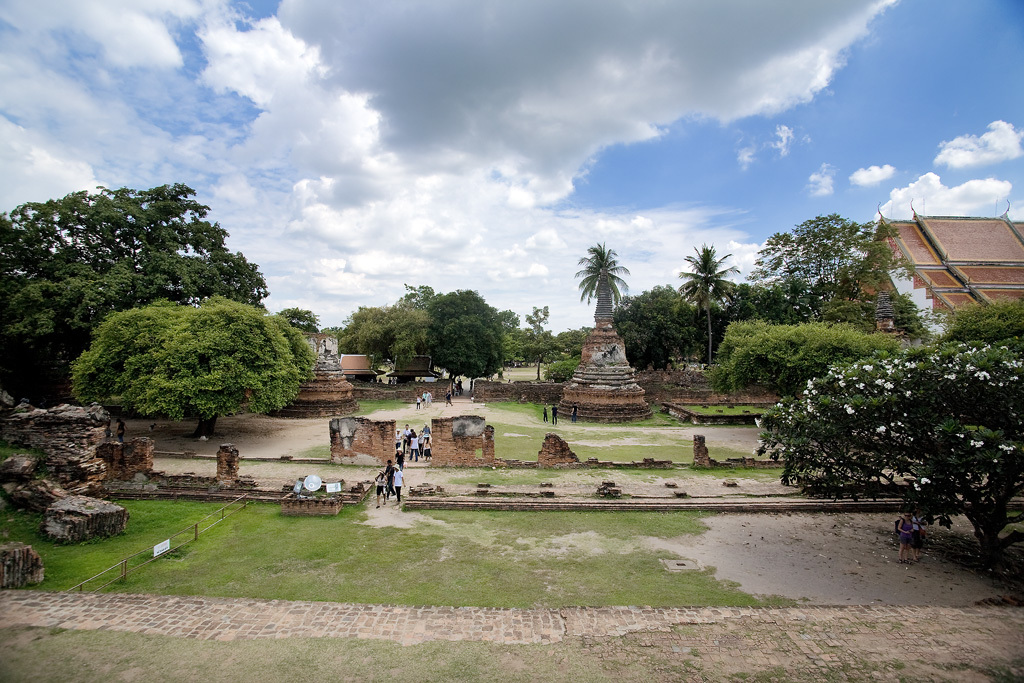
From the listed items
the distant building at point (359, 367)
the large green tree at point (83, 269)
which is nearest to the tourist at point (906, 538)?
the large green tree at point (83, 269)

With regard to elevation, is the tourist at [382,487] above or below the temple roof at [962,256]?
below

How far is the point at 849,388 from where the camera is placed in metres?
9.46

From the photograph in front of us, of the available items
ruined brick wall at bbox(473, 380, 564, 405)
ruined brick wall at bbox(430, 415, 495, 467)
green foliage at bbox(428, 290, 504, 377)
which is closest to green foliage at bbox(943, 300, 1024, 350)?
ruined brick wall at bbox(430, 415, 495, 467)

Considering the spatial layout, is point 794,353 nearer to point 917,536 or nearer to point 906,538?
point 917,536

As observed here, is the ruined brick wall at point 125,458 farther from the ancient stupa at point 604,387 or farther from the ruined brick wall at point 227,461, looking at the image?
the ancient stupa at point 604,387

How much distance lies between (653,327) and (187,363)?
3232cm

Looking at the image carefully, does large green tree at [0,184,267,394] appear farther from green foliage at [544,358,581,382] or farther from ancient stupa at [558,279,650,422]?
green foliage at [544,358,581,382]

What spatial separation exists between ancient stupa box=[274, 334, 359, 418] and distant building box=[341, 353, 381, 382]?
12.4m

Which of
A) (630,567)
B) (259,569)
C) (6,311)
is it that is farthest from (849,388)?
(6,311)

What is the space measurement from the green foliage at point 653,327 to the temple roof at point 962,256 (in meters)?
16.2

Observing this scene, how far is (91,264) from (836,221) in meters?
42.3

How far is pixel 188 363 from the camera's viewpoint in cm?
1681

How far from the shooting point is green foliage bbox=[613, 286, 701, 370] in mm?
39438

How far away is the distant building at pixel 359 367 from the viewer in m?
40.7
